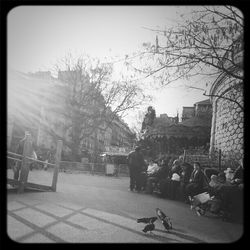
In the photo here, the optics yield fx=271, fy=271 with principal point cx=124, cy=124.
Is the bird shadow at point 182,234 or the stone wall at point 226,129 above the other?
the stone wall at point 226,129

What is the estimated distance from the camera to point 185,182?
30.2ft

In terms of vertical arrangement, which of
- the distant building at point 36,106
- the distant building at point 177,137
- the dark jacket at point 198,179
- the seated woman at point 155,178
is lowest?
the seated woman at point 155,178

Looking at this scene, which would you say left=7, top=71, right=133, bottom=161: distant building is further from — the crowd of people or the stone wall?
the crowd of people

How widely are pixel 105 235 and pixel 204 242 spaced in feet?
5.03

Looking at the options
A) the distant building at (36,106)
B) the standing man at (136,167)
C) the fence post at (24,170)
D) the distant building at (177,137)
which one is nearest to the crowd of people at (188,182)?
the standing man at (136,167)

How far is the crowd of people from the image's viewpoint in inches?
253

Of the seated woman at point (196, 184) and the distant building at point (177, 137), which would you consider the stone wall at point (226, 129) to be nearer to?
the seated woman at point (196, 184)

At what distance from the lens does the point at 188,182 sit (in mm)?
9172

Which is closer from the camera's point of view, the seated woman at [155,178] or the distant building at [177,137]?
the seated woman at [155,178]

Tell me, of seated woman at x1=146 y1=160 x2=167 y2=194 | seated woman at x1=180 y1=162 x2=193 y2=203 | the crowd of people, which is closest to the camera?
the crowd of people

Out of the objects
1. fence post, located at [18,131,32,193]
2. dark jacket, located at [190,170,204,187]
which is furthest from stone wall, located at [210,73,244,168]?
fence post, located at [18,131,32,193]

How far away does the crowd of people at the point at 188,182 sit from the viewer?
641 cm
